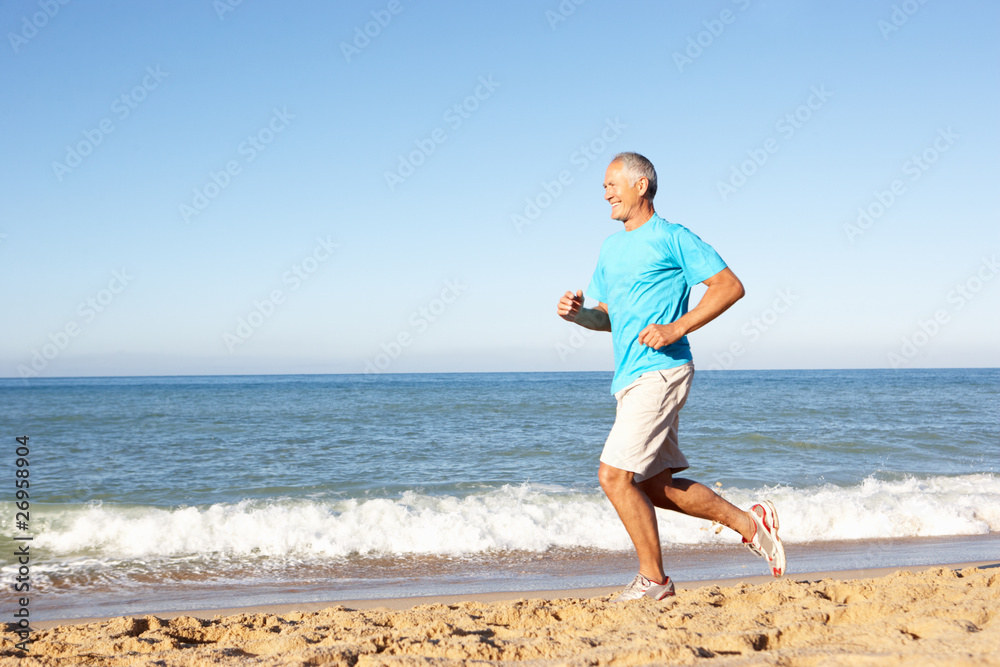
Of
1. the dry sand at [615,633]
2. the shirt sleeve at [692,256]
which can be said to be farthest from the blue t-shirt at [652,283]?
the dry sand at [615,633]

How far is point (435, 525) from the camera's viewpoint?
5969 millimetres

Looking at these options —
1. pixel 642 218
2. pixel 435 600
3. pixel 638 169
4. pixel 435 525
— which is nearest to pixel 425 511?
pixel 435 525

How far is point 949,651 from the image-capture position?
79.5 inches

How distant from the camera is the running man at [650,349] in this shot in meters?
2.90

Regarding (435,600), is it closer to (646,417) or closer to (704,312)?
(646,417)

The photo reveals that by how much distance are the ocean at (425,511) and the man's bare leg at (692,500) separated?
1624 mm

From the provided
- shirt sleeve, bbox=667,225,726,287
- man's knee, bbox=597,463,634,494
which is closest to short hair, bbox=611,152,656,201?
shirt sleeve, bbox=667,225,726,287

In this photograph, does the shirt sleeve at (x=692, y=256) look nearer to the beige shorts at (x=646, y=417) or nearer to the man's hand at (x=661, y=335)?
the man's hand at (x=661, y=335)

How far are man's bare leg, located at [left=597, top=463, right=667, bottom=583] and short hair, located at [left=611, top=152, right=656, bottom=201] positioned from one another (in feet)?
4.11

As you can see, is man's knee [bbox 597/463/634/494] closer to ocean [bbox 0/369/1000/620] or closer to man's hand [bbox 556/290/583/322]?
man's hand [bbox 556/290/583/322]

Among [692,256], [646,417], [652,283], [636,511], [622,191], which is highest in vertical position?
[622,191]

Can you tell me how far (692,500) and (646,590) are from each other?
46 cm

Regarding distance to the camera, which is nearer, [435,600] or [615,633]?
[615,633]

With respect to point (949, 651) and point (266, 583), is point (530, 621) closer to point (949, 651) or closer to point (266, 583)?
point (949, 651)
